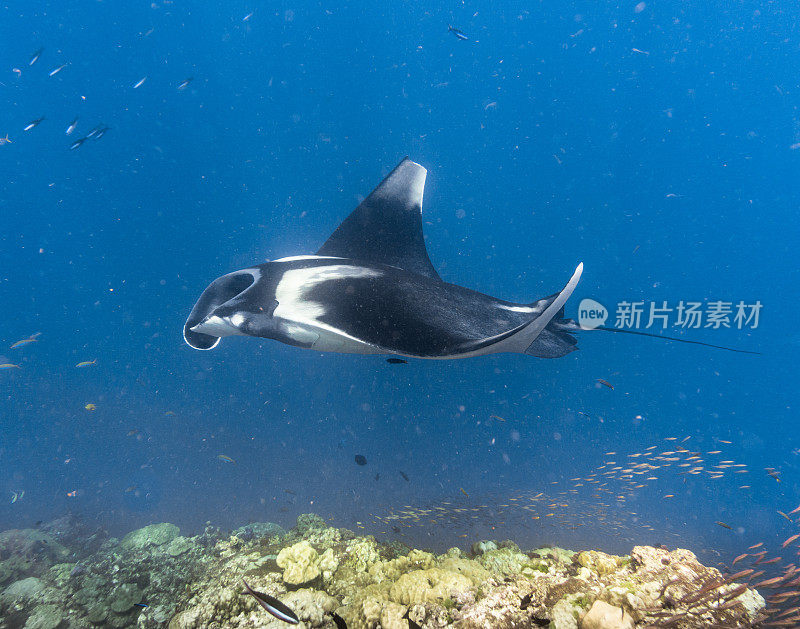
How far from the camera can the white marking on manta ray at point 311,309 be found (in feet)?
9.12

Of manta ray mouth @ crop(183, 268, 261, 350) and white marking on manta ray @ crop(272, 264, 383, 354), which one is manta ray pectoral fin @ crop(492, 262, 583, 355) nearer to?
white marking on manta ray @ crop(272, 264, 383, 354)

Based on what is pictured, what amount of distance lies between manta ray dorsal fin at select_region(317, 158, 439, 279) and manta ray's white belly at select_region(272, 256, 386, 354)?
155 cm

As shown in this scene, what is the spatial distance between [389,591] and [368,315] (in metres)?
2.02

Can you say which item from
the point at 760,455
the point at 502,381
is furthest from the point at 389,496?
the point at 760,455

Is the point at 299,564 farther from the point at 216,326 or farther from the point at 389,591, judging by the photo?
the point at 216,326

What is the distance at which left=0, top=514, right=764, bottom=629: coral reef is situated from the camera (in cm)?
169

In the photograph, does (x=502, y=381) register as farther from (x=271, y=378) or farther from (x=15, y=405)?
(x=15, y=405)

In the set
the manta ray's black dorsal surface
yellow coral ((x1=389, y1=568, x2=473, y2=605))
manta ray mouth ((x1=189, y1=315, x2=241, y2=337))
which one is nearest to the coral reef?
yellow coral ((x1=389, y1=568, x2=473, y2=605))

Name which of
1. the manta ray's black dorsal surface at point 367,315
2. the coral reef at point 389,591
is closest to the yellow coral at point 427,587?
the coral reef at point 389,591

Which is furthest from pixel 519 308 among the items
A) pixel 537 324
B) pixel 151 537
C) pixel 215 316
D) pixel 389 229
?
pixel 151 537

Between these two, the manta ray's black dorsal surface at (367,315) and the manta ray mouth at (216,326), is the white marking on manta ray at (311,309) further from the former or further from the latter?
the manta ray mouth at (216,326)

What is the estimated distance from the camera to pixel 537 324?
2400mm

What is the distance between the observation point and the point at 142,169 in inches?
774

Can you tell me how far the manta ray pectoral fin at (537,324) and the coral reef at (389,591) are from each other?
1527mm
